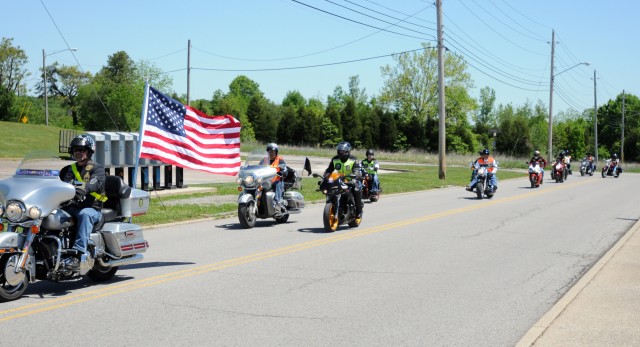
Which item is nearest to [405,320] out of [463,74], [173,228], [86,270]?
[86,270]

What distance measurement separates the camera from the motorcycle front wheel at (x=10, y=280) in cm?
788

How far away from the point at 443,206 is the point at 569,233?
7.21 metres

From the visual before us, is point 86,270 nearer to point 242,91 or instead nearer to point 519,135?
point 519,135

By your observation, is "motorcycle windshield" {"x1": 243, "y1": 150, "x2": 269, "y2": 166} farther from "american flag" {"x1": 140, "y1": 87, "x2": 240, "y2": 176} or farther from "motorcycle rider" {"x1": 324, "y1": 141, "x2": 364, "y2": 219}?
"american flag" {"x1": 140, "y1": 87, "x2": 240, "y2": 176}

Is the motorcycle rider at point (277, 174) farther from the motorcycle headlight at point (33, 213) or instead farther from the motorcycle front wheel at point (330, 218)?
the motorcycle headlight at point (33, 213)

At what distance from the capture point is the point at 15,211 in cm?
801

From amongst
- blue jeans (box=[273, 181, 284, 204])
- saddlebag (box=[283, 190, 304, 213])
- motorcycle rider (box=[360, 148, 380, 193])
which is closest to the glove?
blue jeans (box=[273, 181, 284, 204])

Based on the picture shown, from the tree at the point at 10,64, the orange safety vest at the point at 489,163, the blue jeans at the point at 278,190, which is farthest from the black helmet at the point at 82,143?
the tree at the point at 10,64

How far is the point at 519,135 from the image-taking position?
A: 98.8 m

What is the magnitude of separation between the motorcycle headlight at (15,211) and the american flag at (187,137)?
5.17 meters

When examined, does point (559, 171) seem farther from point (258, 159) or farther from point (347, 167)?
point (258, 159)

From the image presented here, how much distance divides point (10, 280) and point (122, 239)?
1745mm

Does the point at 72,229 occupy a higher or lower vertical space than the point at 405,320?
higher

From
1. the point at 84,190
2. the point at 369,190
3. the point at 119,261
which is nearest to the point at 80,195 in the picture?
the point at 84,190
